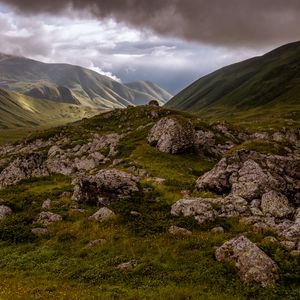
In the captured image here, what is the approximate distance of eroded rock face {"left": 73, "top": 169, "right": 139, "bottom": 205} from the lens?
4284 centimetres

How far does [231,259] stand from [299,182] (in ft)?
66.9

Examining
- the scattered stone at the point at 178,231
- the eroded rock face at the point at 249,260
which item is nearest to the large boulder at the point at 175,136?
the scattered stone at the point at 178,231

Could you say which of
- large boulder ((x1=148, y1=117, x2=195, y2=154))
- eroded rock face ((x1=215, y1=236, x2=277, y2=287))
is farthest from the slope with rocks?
large boulder ((x1=148, y1=117, x2=195, y2=154))

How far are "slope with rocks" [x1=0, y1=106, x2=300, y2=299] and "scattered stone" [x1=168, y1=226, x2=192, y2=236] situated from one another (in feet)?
0.27

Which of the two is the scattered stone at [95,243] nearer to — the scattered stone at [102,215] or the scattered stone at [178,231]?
the scattered stone at [102,215]

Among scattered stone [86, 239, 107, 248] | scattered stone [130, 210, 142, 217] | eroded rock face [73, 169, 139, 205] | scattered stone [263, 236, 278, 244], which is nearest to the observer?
scattered stone [263, 236, 278, 244]

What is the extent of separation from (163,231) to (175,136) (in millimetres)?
36577

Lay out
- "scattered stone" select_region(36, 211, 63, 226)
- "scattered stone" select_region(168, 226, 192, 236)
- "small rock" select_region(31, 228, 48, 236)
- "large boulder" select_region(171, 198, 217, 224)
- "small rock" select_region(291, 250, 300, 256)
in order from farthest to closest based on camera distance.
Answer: "scattered stone" select_region(36, 211, 63, 226) < "small rock" select_region(31, 228, 48, 236) < "large boulder" select_region(171, 198, 217, 224) < "scattered stone" select_region(168, 226, 192, 236) < "small rock" select_region(291, 250, 300, 256)

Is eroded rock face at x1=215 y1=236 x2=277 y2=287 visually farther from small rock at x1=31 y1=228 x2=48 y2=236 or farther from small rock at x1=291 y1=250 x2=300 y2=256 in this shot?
small rock at x1=31 y1=228 x2=48 y2=236

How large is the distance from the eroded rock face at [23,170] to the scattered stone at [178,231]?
39779mm

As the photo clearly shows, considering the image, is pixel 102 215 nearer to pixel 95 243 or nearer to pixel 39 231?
pixel 95 243

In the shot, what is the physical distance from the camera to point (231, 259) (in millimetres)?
26516

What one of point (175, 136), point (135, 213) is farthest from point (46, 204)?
point (175, 136)

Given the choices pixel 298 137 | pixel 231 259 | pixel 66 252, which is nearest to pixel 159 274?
pixel 231 259
